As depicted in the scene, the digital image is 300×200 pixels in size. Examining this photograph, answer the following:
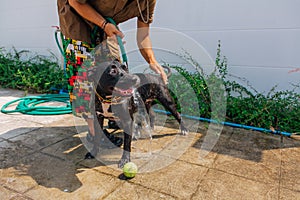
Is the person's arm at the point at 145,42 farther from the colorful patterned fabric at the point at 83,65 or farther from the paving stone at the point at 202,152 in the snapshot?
the paving stone at the point at 202,152

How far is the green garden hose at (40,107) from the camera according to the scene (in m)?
3.43

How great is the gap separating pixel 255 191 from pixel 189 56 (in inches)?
100

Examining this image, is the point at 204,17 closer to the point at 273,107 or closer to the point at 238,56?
the point at 238,56

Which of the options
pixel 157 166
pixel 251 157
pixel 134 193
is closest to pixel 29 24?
pixel 157 166

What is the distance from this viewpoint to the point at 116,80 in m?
1.81

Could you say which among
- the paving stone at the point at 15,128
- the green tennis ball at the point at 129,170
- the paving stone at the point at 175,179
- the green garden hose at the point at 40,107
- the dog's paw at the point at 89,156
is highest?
the green tennis ball at the point at 129,170

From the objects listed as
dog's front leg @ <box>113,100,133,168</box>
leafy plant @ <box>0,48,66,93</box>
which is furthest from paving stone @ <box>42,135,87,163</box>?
leafy plant @ <box>0,48,66,93</box>

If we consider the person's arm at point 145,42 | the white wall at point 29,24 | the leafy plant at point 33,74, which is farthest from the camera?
the white wall at point 29,24

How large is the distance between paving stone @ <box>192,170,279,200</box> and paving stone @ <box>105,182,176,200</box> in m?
0.27

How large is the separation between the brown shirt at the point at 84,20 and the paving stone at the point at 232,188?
60.2 inches

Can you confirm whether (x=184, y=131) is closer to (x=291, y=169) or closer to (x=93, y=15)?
(x=291, y=169)

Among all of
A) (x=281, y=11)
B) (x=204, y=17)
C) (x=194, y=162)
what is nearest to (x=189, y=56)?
(x=204, y=17)

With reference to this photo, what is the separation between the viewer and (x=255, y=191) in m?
1.81

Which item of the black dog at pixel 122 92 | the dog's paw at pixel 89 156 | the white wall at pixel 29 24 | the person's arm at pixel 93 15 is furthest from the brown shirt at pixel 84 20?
the white wall at pixel 29 24
